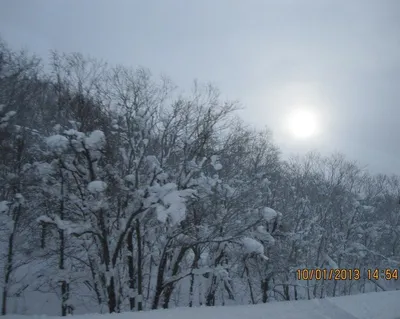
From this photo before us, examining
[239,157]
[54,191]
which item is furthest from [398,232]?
[54,191]

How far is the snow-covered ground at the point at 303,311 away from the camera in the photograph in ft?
26.3

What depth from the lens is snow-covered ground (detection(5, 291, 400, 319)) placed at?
8.02 m

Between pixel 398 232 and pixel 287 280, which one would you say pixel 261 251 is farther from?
pixel 398 232

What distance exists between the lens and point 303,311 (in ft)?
30.7
